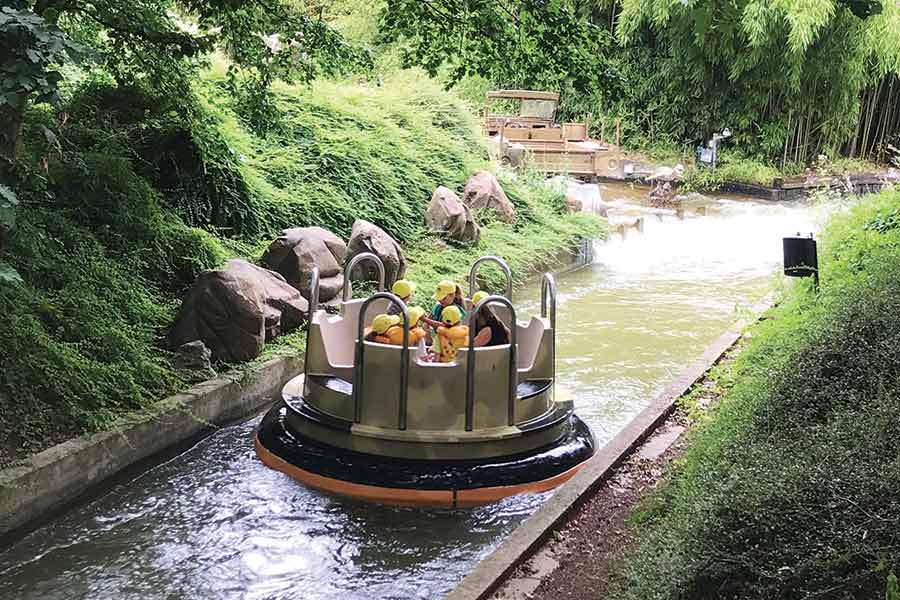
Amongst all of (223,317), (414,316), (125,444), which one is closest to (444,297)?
(414,316)

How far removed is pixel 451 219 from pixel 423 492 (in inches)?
295

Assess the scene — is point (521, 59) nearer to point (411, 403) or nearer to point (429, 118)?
point (411, 403)

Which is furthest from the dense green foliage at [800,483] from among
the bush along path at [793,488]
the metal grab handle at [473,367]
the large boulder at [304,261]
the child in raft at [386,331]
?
the large boulder at [304,261]

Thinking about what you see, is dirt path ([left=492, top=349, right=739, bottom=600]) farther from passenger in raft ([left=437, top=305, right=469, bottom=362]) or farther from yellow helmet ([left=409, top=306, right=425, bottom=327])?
yellow helmet ([left=409, top=306, right=425, bottom=327])

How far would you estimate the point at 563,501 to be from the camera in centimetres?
497

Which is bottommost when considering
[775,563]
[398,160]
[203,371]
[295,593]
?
[295,593]

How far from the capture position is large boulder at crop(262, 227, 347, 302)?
364 inches

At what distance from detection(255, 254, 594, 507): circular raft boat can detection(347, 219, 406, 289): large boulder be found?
3.62 m

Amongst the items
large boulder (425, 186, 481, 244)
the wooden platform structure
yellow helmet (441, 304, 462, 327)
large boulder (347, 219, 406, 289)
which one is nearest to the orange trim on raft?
yellow helmet (441, 304, 462, 327)

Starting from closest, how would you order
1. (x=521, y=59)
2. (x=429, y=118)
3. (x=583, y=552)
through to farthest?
(x=583, y=552) < (x=521, y=59) < (x=429, y=118)

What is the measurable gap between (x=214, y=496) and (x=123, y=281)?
8.34 feet

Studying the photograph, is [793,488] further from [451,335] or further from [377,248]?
[377,248]

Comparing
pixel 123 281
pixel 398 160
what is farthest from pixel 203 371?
pixel 398 160

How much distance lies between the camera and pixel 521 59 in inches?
266
